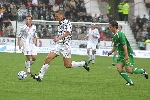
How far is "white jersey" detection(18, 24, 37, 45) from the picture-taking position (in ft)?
67.5

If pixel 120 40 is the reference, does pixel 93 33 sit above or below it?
below

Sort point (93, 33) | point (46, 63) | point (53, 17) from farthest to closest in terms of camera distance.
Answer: point (53, 17), point (93, 33), point (46, 63)

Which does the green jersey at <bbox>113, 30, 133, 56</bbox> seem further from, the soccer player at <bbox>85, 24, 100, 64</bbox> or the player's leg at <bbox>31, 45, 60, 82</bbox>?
the soccer player at <bbox>85, 24, 100, 64</bbox>

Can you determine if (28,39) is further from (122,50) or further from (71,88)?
(71,88)

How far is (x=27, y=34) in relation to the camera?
67.8 feet

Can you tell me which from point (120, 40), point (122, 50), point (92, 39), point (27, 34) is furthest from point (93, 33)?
point (120, 40)

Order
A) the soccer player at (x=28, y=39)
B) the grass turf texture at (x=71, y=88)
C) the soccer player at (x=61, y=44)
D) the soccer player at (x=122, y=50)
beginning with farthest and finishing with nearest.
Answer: the soccer player at (x=28, y=39) < the soccer player at (x=61, y=44) < the soccer player at (x=122, y=50) < the grass turf texture at (x=71, y=88)

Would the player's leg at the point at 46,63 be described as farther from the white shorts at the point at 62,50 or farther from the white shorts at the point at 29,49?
the white shorts at the point at 29,49

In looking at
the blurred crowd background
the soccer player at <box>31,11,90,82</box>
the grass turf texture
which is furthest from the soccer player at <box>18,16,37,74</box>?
the blurred crowd background

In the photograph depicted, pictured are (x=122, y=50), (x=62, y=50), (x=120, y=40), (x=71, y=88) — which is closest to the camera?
(x=71, y=88)

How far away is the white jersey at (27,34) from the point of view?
2058 cm

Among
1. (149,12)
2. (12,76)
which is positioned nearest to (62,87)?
(12,76)

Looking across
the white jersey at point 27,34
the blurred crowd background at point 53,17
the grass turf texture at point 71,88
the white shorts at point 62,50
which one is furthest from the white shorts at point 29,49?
the blurred crowd background at point 53,17

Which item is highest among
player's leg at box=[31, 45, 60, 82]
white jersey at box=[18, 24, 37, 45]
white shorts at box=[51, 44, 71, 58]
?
white jersey at box=[18, 24, 37, 45]
